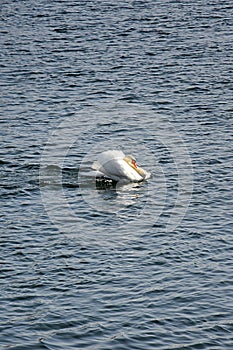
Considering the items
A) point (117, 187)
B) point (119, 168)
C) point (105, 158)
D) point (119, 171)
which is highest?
point (105, 158)

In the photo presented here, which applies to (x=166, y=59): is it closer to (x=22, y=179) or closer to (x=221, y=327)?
(x=22, y=179)

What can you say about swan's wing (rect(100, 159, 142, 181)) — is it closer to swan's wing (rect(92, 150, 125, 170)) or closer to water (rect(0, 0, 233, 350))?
swan's wing (rect(92, 150, 125, 170))

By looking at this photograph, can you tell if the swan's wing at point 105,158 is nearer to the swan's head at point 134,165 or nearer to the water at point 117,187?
the swan's head at point 134,165

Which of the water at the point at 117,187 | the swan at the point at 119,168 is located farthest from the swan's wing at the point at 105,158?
the water at the point at 117,187

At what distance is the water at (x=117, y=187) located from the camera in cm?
Answer: 3566

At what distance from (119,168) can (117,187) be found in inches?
40.1

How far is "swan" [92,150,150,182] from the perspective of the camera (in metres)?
48.3

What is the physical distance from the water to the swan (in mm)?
917

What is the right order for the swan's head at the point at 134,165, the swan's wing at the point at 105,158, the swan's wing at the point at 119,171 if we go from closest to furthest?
the swan's wing at the point at 119,171
the swan's head at the point at 134,165
the swan's wing at the point at 105,158

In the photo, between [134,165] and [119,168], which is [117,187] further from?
[134,165]

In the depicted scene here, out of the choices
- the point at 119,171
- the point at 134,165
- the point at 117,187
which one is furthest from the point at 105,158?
the point at 117,187

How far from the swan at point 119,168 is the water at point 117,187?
3.01 feet

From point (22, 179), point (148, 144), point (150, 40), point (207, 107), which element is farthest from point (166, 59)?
point (22, 179)

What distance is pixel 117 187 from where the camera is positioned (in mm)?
48250
